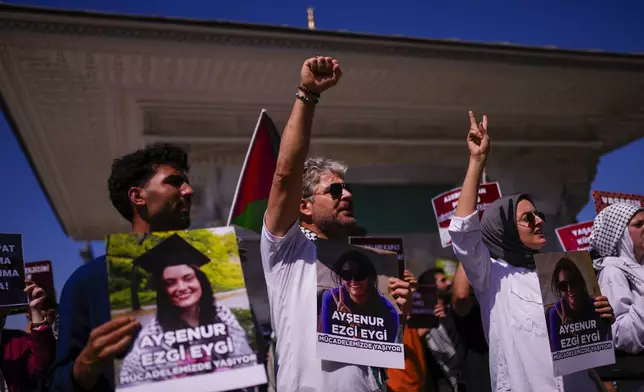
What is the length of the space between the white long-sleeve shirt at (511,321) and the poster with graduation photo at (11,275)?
6.73 ft

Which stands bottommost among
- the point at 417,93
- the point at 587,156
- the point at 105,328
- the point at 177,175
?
the point at 105,328

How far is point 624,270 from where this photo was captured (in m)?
3.06

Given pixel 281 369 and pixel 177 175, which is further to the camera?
pixel 281 369

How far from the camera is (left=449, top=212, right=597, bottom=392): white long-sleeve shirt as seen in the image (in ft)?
7.76

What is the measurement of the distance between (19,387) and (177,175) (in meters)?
1.98

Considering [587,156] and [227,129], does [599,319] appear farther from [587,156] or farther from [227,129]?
[587,156]

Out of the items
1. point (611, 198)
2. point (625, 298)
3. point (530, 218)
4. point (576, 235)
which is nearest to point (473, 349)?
point (625, 298)

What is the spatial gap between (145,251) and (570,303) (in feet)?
5.90

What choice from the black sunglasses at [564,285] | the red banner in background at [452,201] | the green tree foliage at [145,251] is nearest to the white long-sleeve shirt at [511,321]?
the black sunglasses at [564,285]

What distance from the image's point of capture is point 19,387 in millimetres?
3051

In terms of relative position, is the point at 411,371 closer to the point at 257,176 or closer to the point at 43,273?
the point at 257,176

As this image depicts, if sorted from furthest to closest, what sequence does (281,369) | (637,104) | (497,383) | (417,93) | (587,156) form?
(587,156) → (637,104) → (417,93) → (497,383) → (281,369)

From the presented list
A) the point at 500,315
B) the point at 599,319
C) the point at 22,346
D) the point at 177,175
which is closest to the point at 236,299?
the point at 177,175

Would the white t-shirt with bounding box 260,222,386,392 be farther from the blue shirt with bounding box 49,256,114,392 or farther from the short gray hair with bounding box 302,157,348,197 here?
the blue shirt with bounding box 49,256,114,392
